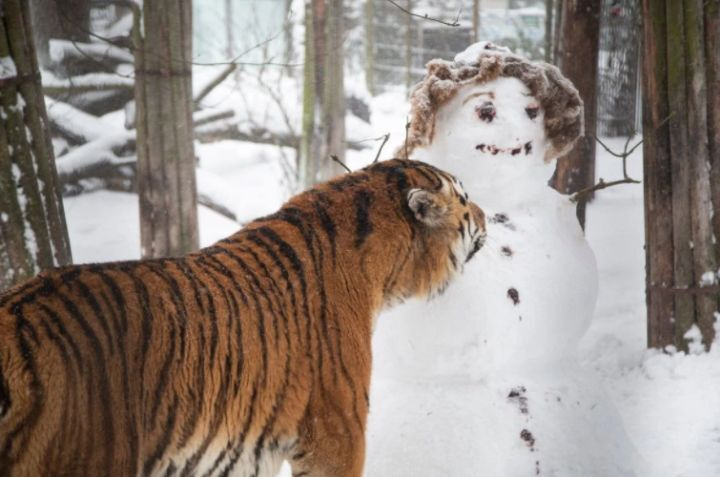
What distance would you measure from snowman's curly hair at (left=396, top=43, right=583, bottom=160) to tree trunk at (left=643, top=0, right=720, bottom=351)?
0.52 metres

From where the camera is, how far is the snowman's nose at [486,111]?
2.67 meters

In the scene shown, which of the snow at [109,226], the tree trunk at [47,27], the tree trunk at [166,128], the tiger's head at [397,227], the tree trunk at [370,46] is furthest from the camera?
the tree trunk at [370,46]

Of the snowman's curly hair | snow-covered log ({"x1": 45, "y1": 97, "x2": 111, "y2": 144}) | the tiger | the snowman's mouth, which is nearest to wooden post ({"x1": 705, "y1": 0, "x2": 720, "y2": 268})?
the snowman's curly hair

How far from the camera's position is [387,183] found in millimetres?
2250

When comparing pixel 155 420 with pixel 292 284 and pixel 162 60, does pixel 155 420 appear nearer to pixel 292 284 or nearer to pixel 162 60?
pixel 292 284

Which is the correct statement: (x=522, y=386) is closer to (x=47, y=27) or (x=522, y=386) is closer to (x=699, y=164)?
(x=699, y=164)

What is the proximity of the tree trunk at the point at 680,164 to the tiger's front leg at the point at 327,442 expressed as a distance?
5.56ft

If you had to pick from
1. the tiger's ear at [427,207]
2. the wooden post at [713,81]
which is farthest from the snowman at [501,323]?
the wooden post at [713,81]

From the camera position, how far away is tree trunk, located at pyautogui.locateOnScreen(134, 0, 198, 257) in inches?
142

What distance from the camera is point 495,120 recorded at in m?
2.68

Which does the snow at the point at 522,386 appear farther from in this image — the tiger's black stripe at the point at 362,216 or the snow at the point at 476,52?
the tiger's black stripe at the point at 362,216

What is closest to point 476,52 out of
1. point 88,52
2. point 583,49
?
point 583,49

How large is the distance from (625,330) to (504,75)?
5.07 ft

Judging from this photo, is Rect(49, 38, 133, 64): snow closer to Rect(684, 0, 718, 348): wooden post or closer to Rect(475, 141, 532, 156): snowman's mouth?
Rect(475, 141, 532, 156): snowman's mouth
